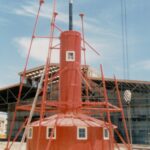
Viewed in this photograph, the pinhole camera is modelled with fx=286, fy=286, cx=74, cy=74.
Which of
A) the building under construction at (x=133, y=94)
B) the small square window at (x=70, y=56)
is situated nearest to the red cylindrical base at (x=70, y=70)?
the small square window at (x=70, y=56)

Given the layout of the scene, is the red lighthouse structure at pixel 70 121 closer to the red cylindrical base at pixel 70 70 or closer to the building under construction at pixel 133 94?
the red cylindrical base at pixel 70 70

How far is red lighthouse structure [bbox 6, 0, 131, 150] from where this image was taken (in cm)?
2375

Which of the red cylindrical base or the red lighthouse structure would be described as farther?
the red cylindrical base

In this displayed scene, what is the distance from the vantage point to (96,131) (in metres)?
24.4

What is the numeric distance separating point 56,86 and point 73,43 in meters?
43.0

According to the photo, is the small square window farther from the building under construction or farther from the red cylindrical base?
the building under construction

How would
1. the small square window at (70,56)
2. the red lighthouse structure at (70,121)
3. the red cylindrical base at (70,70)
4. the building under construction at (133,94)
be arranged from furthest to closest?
the building under construction at (133,94), the small square window at (70,56), the red cylindrical base at (70,70), the red lighthouse structure at (70,121)

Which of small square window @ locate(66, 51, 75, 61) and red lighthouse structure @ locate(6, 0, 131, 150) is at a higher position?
small square window @ locate(66, 51, 75, 61)

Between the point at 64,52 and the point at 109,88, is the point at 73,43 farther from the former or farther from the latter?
the point at 109,88

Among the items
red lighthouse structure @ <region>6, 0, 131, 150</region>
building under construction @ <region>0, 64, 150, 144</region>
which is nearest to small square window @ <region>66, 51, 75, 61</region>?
red lighthouse structure @ <region>6, 0, 131, 150</region>

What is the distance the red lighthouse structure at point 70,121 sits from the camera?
23750 millimetres

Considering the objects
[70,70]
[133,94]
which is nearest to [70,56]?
[70,70]

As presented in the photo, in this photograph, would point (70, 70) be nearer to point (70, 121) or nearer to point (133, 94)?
point (70, 121)

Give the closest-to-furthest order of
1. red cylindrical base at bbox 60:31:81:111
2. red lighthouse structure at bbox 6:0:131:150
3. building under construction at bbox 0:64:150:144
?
red lighthouse structure at bbox 6:0:131:150 < red cylindrical base at bbox 60:31:81:111 < building under construction at bbox 0:64:150:144
